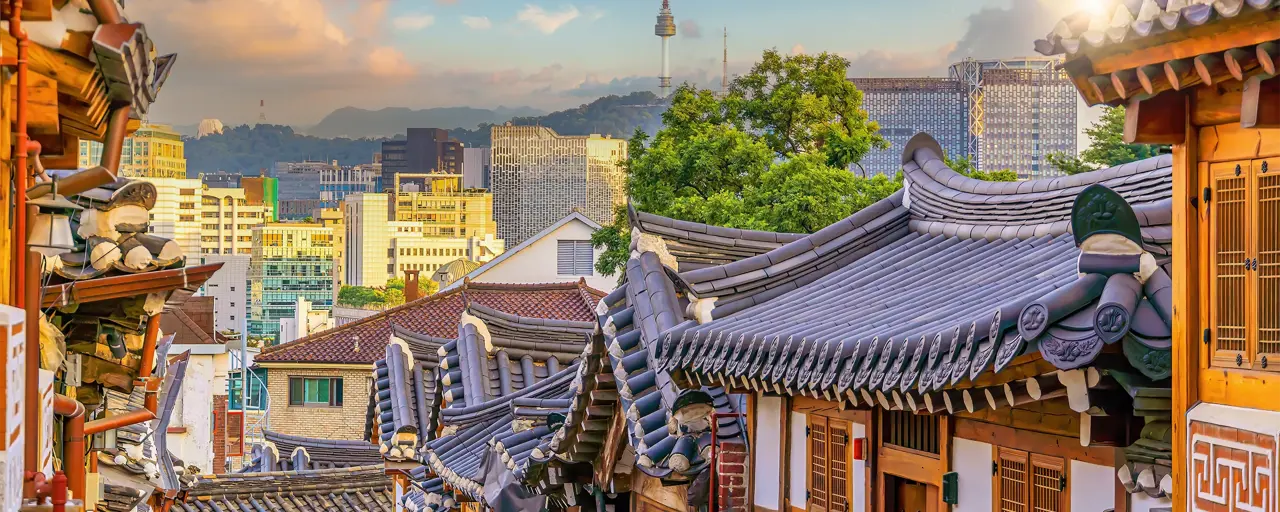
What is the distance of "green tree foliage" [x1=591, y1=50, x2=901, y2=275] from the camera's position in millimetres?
36844

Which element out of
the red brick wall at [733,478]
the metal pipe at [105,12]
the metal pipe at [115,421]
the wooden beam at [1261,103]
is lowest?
the red brick wall at [733,478]

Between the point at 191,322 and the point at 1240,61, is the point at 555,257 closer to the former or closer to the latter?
the point at 191,322

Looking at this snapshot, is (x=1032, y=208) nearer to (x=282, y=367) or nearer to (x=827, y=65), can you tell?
(x=827, y=65)

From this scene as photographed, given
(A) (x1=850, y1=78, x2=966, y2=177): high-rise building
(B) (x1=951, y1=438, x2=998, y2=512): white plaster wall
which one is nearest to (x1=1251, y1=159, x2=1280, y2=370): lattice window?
(B) (x1=951, y1=438, x2=998, y2=512): white plaster wall

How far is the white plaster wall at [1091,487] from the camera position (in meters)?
9.52

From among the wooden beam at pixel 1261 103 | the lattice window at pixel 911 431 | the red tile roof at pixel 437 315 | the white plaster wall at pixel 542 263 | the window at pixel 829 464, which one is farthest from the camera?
the white plaster wall at pixel 542 263

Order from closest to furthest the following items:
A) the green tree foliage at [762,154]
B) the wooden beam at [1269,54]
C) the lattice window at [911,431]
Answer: the wooden beam at [1269,54], the lattice window at [911,431], the green tree foliage at [762,154]

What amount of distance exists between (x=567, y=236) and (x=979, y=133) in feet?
196

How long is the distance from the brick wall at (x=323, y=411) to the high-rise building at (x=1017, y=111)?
66562 millimetres

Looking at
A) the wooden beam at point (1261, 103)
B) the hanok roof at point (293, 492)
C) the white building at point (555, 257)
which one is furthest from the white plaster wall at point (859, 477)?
the white building at point (555, 257)

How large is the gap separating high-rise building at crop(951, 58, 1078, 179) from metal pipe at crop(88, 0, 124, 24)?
108823mm

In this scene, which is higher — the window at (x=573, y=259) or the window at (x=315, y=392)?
the window at (x=573, y=259)

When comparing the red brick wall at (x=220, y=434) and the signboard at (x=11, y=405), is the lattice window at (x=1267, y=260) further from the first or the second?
the red brick wall at (x=220, y=434)

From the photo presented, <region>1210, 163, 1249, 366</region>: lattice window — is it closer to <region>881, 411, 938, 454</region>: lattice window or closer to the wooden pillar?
the wooden pillar
